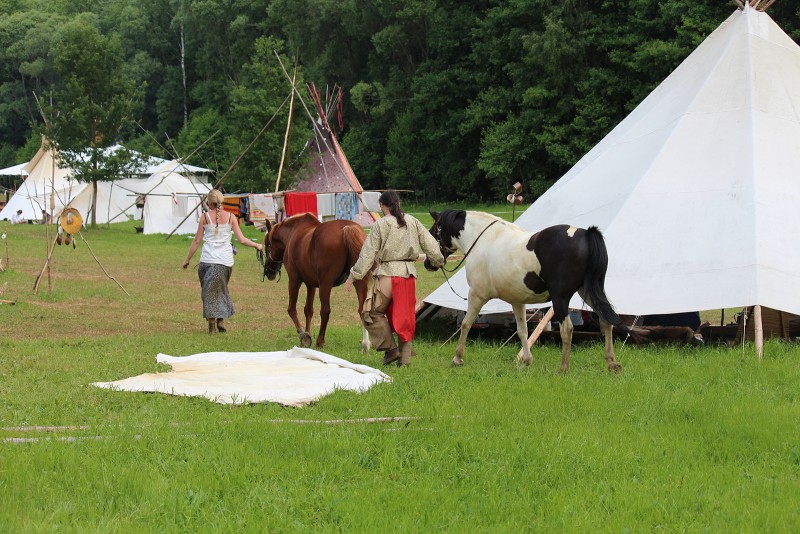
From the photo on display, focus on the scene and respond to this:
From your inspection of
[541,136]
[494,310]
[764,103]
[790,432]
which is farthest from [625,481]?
[541,136]

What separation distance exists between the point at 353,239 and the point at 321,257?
53 cm

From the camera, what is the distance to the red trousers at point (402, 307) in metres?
8.80

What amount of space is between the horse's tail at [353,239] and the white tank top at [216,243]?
7.84ft

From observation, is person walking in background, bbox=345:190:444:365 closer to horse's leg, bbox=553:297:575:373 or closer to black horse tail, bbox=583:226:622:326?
horse's leg, bbox=553:297:575:373

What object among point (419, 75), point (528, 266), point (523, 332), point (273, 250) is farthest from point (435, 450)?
point (419, 75)

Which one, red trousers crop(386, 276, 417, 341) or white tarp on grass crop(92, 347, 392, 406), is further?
red trousers crop(386, 276, 417, 341)

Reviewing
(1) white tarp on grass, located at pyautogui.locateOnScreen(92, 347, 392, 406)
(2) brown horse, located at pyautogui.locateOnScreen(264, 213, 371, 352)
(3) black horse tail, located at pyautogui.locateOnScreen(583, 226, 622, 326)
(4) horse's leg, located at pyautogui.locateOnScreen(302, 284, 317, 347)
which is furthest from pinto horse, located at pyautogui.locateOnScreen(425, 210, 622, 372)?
(4) horse's leg, located at pyautogui.locateOnScreen(302, 284, 317, 347)

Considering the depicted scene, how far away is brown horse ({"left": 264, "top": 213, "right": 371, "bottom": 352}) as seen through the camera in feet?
35.0

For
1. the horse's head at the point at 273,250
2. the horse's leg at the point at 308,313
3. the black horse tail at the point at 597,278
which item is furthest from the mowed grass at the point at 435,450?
the horse's head at the point at 273,250

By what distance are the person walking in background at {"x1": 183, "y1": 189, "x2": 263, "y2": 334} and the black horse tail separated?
18.0 ft

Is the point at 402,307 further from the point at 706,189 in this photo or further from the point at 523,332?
the point at 706,189

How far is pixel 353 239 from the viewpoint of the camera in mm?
10625

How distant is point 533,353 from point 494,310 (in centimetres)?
94

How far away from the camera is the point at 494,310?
10.7 m
